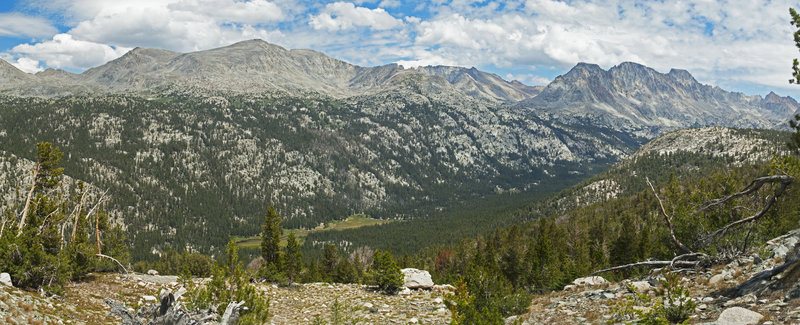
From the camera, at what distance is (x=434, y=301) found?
3309 centimetres

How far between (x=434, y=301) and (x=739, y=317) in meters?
23.6

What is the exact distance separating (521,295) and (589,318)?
7971 millimetres


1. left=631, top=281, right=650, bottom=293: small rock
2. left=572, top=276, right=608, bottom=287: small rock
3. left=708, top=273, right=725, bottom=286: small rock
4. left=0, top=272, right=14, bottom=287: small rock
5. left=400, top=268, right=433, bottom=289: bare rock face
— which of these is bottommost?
left=400, top=268, right=433, bottom=289: bare rock face

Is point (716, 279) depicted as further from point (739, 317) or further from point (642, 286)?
point (739, 317)

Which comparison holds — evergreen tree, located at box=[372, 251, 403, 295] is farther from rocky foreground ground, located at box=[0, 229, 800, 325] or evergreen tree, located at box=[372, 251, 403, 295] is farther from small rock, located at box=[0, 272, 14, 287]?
small rock, located at box=[0, 272, 14, 287]

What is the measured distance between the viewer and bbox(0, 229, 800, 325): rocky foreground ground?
13516 mm

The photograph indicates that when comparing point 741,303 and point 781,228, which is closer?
point 741,303

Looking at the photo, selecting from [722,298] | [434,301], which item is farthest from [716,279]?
[434,301]

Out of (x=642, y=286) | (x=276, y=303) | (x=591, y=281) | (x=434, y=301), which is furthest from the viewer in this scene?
(x=276, y=303)

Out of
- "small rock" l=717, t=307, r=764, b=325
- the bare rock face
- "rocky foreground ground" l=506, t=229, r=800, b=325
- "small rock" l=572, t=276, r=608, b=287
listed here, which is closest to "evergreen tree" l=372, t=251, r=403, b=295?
the bare rock face

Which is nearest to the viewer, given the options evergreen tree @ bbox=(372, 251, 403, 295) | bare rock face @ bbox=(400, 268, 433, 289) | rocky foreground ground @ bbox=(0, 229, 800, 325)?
rocky foreground ground @ bbox=(0, 229, 800, 325)

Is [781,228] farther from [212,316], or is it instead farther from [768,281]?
[212,316]

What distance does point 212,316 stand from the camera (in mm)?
21047

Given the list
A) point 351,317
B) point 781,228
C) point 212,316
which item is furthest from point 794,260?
point 212,316
